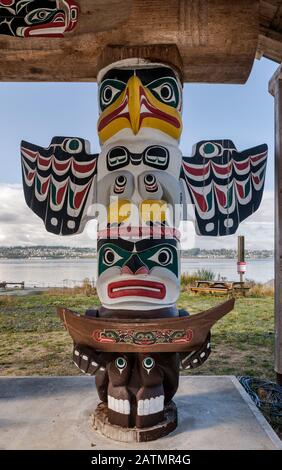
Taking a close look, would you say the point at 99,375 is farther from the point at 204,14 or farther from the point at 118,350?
the point at 204,14

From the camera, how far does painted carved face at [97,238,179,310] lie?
8.54 feet

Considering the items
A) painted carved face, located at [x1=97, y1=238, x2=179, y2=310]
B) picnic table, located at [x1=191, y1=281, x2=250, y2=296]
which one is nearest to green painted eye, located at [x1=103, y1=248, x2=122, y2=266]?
painted carved face, located at [x1=97, y1=238, x2=179, y2=310]

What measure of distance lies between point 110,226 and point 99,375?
110 cm

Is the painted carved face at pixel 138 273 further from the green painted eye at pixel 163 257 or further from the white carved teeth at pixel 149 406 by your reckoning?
the white carved teeth at pixel 149 406

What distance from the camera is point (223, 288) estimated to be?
31.4ft

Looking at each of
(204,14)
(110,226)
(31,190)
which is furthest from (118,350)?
(204,14)

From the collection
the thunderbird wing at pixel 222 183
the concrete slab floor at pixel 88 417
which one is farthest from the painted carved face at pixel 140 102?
the concrete slab floor at pixel 88 417

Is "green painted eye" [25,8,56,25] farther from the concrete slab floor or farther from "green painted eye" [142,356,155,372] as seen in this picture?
the concrete slab floor

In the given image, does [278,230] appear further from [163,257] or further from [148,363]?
[148,363]

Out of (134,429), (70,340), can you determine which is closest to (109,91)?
(134,429)

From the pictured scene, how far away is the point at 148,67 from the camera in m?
2.89

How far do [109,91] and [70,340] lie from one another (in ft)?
15.3

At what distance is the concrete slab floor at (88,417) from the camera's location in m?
2.64

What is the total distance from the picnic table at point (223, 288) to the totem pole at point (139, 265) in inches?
267
